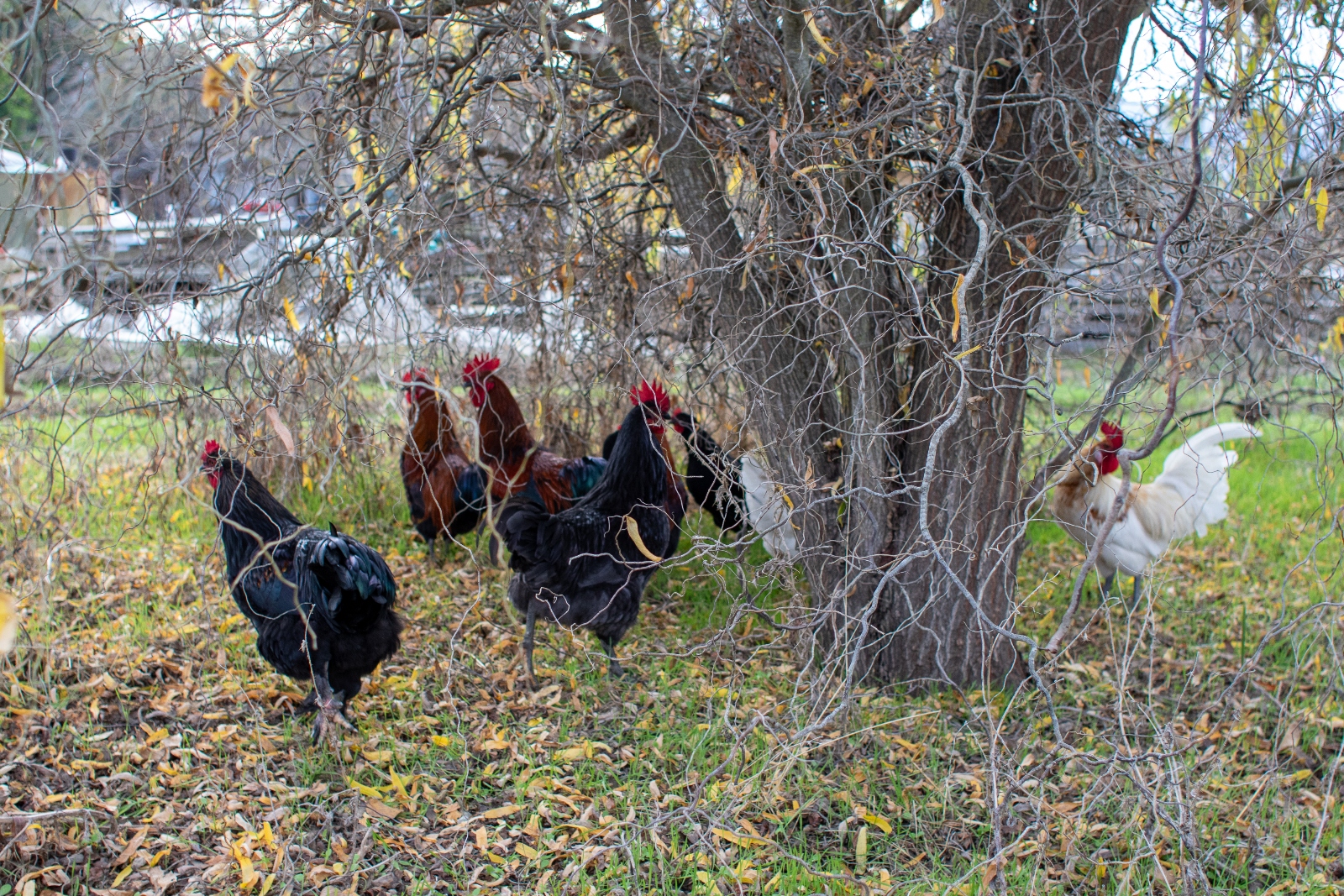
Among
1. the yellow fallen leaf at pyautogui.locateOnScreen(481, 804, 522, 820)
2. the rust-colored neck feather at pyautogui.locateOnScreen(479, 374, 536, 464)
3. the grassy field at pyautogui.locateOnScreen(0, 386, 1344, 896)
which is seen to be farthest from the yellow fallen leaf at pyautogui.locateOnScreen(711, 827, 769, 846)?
the rust-colored neck feather at pyautogui.locateOnScreen(479, 374, 536, 464)

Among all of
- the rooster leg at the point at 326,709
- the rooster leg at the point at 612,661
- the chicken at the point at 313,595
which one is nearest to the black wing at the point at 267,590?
the chicken at the point at 313,595

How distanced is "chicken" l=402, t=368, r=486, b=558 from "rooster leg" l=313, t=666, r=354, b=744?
1.42 metres

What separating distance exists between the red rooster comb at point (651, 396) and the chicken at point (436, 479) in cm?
109

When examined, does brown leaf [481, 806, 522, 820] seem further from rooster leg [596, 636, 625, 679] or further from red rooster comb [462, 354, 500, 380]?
red rooster comb [462, 354, 500, 380]

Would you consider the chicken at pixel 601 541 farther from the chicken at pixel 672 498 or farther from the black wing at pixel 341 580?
the black wing at pixel 341 580

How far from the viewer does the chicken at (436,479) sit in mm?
4652

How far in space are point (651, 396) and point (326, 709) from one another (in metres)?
1.76

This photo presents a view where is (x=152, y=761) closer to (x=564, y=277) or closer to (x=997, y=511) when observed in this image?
(x=564, y=277)

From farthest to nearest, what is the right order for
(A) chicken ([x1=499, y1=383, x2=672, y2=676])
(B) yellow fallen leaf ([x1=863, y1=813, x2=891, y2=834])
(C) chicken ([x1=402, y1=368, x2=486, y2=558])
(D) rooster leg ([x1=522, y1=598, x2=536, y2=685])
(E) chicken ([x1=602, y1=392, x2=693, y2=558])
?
1. (C) chicken ([x1=402, y1=368, x2=486, y2=558])
2. (E) chicken ([x1=602, y1=392, x2=693, y2=558])
3. (D) rooster leg ([x1=522, y1=598, x2=536, y2=685])
4. (A) chicken ([x1=499, y1=383, x2=672, y2=676])
5. (B) yellow fallen leaf ([x1=863, y1=813, x2=891, y2=834])

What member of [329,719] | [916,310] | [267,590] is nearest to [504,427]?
[267,590]

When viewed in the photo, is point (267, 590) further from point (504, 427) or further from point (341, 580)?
point (504, 427)

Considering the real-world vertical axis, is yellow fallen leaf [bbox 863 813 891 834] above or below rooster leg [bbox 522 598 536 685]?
below

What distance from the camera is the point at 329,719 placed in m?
3.24

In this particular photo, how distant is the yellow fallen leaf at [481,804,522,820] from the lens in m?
2.86
